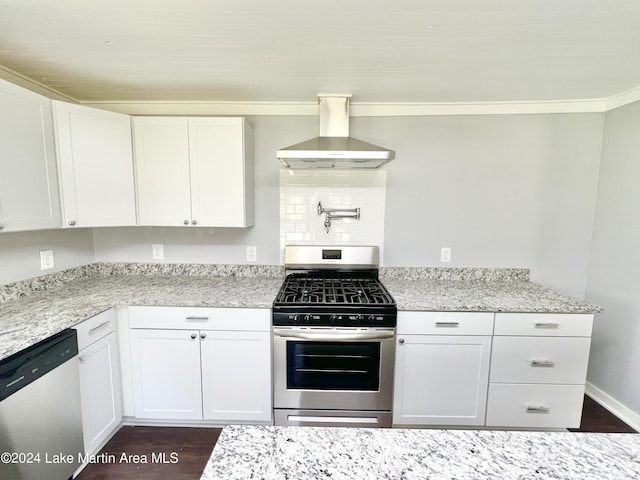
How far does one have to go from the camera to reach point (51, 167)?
1775 millimetres

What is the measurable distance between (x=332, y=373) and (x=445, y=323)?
81 cm

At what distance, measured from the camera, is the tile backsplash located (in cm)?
243

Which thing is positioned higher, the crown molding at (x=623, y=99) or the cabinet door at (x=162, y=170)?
the crown molding at (x=623, y=99)

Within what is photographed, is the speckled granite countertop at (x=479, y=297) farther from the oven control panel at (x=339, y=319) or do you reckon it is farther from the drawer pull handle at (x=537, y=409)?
the drawer pull handle at (x=537, y=409)

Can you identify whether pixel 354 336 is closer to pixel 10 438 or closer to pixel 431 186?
pixel 431 186

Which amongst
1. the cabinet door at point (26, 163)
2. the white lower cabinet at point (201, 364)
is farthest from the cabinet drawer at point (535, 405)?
the cabinet door at point (26, 163)

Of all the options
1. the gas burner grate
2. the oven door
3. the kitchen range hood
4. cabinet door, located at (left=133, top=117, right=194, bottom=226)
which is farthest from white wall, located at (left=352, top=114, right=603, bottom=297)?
cabinet door, located at (left=133, top=117, right=194, bottom=226)

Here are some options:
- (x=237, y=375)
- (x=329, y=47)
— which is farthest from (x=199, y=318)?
(x=329, y=47)

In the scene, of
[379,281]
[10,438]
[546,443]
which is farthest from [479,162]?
[10,438]

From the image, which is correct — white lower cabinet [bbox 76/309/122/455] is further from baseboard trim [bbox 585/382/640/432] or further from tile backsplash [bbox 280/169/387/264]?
baseboard trim [bbox 585/382/640/432]

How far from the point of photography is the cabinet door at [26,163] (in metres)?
1.50

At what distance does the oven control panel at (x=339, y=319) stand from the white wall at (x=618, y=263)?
179 centimetres

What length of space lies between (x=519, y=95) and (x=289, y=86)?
170 centimetres

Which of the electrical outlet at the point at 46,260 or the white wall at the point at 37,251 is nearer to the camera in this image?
the white wall at the point at 37,251
